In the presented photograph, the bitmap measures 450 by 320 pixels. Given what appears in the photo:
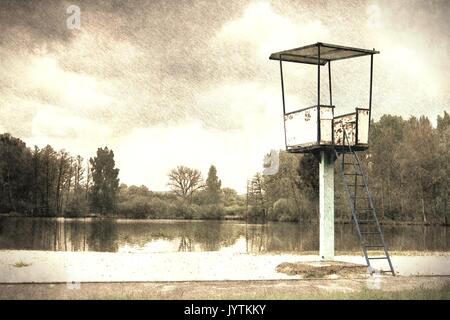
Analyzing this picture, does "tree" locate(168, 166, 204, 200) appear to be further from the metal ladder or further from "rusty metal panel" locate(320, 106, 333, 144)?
"rusty metal panel" locate(320, 106, 333, 144)

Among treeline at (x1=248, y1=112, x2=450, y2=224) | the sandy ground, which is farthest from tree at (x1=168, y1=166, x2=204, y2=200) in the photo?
the sandy ground

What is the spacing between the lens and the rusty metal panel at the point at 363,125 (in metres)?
11.4

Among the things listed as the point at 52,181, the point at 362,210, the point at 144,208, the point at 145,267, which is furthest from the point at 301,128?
the point at 144,208

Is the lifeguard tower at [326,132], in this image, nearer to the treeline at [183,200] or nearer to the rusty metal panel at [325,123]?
the rusty metal panel at [325,123]

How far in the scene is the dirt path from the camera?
8258 millimetres

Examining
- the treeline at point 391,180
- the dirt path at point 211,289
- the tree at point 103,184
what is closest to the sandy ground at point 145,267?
the dirt path at point 211,289

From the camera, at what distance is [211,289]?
8898mm

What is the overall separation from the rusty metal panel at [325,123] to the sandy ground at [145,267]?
275 centimetres

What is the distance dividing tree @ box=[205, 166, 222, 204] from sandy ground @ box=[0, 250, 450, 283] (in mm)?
28680

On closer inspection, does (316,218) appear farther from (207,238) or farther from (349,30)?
(349,30)

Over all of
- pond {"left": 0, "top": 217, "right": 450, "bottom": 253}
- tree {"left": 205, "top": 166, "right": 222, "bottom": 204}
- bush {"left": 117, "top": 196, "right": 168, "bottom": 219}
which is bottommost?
pond {"left": 0, "top": 217, "right": 450, "bottom": 253}

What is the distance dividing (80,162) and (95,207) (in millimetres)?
3375

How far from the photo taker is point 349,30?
1731 centimetres
